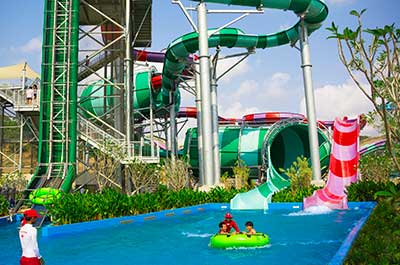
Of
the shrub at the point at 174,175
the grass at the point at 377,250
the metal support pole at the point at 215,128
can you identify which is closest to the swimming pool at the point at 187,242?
the grass at the point at 377,250

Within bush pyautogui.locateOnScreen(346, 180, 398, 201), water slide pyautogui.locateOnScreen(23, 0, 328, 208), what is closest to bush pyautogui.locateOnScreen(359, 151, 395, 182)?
bush pyautogui.locateOnScreen(346, 180, 398, 201)

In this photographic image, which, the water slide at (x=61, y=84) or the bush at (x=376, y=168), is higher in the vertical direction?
the water slide at (x=61, y=84)

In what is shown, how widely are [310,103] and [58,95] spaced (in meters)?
12.2

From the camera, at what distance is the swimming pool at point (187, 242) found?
807 cm

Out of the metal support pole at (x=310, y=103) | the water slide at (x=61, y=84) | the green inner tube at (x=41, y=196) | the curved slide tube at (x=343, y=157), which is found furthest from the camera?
the metal support pole at (x=310, y=103)

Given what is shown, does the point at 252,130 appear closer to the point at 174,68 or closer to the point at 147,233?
the point at 174,68

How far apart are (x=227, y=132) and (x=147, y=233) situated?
18285 millimetres

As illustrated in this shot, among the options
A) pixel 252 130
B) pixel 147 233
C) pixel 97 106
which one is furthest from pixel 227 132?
pixel 147 233

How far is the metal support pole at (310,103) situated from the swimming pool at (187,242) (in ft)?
16.1

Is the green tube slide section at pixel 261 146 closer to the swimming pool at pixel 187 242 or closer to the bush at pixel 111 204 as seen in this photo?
the bush at pixel 111 204

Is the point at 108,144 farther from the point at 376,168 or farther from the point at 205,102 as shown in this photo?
the point at 376,168

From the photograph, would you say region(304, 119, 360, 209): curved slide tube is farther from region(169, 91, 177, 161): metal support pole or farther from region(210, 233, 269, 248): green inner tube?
region(169, 91, 177, 161): metal support pole

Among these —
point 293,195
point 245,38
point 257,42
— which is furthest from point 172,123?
point 293,195

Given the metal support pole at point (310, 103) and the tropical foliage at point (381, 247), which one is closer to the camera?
the tropical foliage at point (381, 247)
